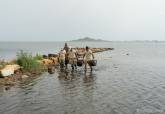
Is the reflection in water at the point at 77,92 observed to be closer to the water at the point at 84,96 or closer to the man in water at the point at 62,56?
the water at the point at 84,96

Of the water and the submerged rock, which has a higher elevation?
the submerged rock

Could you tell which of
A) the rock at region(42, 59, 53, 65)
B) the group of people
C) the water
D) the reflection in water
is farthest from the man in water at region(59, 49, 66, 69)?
the water

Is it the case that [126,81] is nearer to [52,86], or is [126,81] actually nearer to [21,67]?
[52,86]

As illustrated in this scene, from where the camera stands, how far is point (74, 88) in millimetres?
20531

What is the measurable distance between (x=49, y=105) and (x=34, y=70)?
1353 centimetres

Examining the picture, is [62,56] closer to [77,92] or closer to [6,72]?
[6,72]

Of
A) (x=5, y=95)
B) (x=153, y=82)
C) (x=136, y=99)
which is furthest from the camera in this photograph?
(x=153, y=82)

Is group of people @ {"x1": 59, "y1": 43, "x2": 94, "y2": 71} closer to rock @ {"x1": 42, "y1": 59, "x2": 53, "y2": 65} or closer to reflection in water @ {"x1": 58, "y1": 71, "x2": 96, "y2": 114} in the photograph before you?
reflection in water @ {"x1": 58, "y1": 71, "x2": 96, "y2": 114}

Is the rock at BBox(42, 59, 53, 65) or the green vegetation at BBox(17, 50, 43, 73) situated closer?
the green vegetation at BBox(17, 50, 43, 73)

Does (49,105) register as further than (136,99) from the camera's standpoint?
No

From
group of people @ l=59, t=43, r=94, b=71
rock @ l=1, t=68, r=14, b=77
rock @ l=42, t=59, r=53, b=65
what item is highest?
group of people @ l=59, t=43, r=94, b=71

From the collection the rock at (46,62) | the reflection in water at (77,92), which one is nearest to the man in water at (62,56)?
the reflection in water at (77,92)

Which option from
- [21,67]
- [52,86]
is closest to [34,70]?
[21,67]

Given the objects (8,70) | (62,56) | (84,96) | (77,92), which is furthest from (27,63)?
(84,96)
